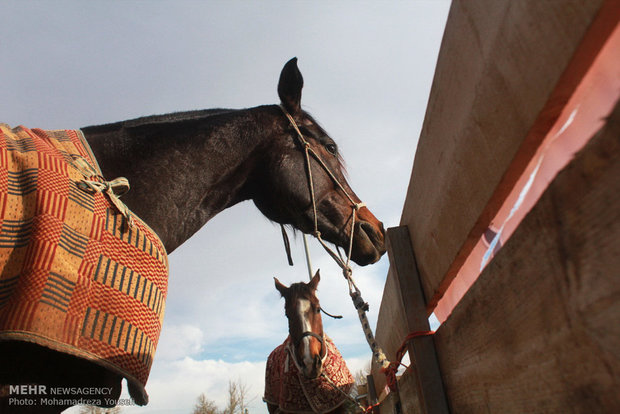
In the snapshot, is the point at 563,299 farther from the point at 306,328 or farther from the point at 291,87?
the point at 306,328

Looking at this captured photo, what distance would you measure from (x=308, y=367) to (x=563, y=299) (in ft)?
13.7

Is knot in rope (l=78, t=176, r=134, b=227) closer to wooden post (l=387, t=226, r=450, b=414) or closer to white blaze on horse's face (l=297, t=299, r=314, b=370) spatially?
wooden post (l=387, t=226, r=450, b=414)

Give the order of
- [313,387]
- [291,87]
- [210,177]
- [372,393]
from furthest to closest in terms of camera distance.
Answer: [313,387], [372,393], [291,87], [210,177]

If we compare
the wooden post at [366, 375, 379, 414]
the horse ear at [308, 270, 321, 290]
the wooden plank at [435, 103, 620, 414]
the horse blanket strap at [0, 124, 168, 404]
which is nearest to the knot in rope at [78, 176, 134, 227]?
the horse blanket strap at [0, 124, 168, 404]

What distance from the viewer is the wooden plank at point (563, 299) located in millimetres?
416

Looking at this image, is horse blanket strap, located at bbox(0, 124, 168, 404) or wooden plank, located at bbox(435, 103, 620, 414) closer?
wooden plank, located at bbox(435, 103, 620, 414)

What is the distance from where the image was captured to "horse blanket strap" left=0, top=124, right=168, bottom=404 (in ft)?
3.57

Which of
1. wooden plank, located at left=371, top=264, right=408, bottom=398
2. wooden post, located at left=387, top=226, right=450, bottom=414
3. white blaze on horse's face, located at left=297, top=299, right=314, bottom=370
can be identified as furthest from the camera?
white blaze on horse's face, located at left=297, top=299, right=314, bottom=370

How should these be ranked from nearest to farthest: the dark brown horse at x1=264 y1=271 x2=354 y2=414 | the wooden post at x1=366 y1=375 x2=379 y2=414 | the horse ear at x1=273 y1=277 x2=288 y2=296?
1. the wooden post at x1=366 y1=375 x2=379 y2=414
2. the dark brown horse at x1=264 y1=271 x2=354 y2=414
3. the horse ear at x1=273 y1=277 x2=288 y2=296

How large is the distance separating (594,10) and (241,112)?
1.91 m

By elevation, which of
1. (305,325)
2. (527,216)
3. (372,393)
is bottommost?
(527,216)

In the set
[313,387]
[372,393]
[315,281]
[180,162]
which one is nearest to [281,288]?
[315,281]

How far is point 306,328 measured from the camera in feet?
15.2

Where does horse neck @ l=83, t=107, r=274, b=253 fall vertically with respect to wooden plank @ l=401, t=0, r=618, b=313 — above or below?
above
